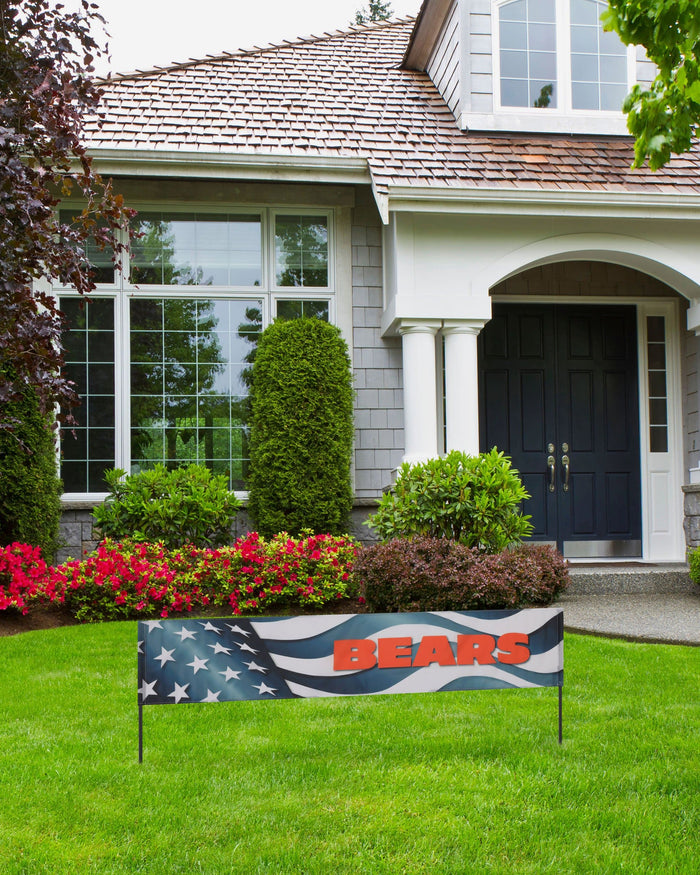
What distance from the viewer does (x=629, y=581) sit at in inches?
285

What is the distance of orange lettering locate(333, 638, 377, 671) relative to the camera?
3168mm

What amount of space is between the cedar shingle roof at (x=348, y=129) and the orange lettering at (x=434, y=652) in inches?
187

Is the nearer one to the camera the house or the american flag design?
the american flag design

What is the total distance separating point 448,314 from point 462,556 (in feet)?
7.60

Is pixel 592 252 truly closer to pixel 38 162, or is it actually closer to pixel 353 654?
pixel 38 162

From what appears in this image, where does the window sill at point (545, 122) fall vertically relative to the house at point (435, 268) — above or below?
above

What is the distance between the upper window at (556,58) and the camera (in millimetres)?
8289

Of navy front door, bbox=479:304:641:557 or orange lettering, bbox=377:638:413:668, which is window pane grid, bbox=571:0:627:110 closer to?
navy front door, bbox=479:304:641:557

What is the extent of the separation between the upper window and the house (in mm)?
22

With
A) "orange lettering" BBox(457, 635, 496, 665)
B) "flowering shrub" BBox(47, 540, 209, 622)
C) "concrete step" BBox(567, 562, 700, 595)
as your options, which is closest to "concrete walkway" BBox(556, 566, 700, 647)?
"concrete step" BBox(567, 562, 700, 595)

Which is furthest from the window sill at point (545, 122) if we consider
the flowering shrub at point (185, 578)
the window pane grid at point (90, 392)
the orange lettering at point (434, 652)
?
the orange lettering at point (434, 652)

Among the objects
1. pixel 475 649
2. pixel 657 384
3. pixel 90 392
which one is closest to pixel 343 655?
pixel 475 649

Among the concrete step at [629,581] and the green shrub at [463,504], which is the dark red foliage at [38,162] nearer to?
the green shrub at [463,504]

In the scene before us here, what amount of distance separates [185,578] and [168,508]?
89cm
